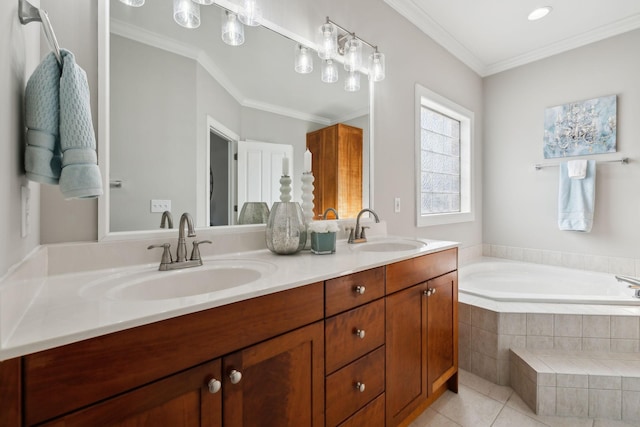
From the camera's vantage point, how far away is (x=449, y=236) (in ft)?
8.97

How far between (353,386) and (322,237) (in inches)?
23.5

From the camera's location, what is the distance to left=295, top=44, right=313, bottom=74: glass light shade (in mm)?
1584

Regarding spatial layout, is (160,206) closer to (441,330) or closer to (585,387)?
(441,330)

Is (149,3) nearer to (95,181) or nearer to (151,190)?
(151,190)

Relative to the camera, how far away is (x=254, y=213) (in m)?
1.39

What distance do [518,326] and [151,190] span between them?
214 cm

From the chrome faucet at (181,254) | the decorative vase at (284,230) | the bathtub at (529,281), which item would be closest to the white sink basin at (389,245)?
the decorative vase at (284,230)

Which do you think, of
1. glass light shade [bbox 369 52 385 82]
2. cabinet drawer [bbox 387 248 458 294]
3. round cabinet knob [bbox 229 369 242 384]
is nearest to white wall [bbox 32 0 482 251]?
glass light shade [bbox 369 52 385 82]

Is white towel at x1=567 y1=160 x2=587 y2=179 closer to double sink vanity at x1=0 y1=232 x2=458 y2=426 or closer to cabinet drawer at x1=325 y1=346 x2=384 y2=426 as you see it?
double sink vanity at x1=0 y1=232 x2=458 y2=426

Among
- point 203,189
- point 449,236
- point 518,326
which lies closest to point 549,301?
point 518,326

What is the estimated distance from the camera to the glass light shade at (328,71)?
1.72m

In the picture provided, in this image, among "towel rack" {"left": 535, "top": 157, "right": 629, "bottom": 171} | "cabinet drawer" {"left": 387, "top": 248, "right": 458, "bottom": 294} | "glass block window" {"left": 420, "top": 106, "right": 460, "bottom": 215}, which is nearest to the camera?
"cabinet drawer" {"left": 387, "top": 248, "right": 458, "bottom": 294}

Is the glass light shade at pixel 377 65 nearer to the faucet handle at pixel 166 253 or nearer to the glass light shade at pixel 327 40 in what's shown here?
the glass light shade at pixel 327 40

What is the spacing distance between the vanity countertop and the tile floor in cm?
111
